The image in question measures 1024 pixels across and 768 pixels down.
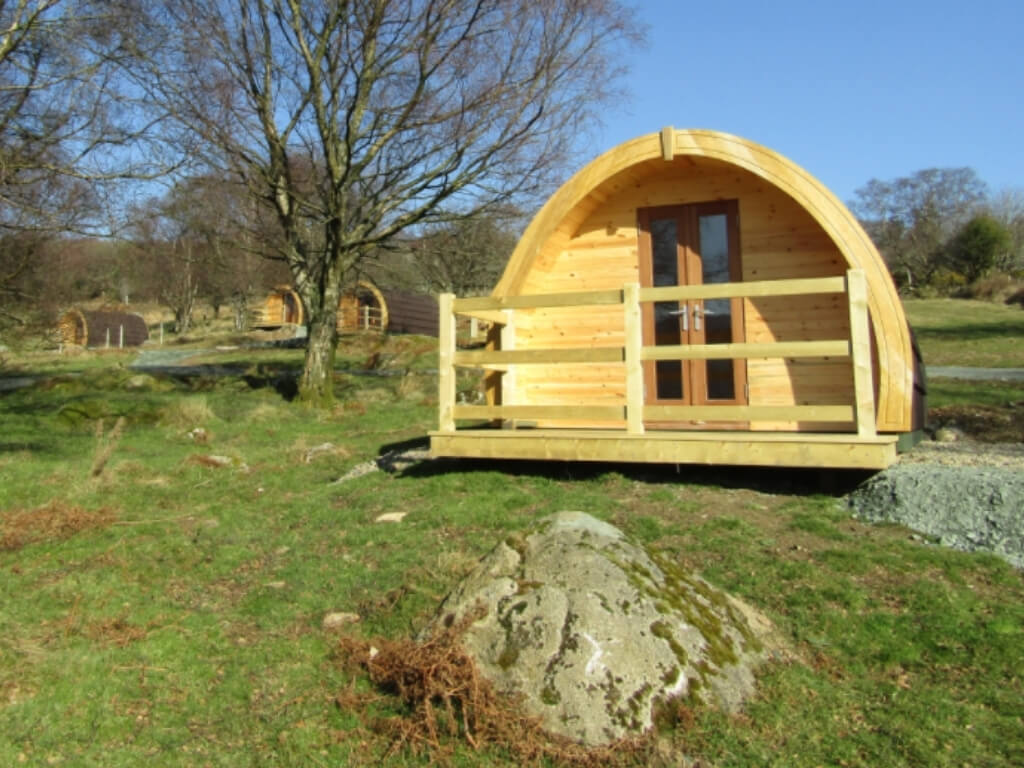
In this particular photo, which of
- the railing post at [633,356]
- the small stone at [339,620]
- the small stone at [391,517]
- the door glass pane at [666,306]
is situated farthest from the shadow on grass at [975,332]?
the small stone at [339,620]

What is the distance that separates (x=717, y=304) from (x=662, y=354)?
7.24ft

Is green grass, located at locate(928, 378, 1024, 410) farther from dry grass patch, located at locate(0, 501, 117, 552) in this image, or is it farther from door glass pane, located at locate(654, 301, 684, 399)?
dry grass patch, located at locate(0, 501, 117, 552)

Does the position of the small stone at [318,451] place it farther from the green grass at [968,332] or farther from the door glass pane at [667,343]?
the green grass at [968,332]

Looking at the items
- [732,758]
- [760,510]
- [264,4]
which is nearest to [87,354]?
[264,4]

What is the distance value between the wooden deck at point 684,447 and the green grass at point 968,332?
1413cm

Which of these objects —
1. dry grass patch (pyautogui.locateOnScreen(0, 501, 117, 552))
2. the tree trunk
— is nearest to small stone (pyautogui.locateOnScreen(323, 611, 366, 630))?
dry grass patch (pyautogui.locateOnScreen(0, 501, 117, 552))

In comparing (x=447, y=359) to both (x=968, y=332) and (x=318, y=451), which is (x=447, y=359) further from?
(x=968, y=332)

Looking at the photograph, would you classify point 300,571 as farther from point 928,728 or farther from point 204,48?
point 204,48

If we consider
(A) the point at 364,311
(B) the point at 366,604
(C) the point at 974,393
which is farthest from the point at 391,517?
(A) the point at 364,311

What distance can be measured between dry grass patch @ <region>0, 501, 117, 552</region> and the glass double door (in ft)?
18.8

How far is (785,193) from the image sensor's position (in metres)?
7.82

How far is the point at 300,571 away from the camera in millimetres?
5602

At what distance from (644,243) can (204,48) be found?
8.59 metres

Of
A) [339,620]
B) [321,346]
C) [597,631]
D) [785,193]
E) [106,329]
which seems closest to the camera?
[597,631]
